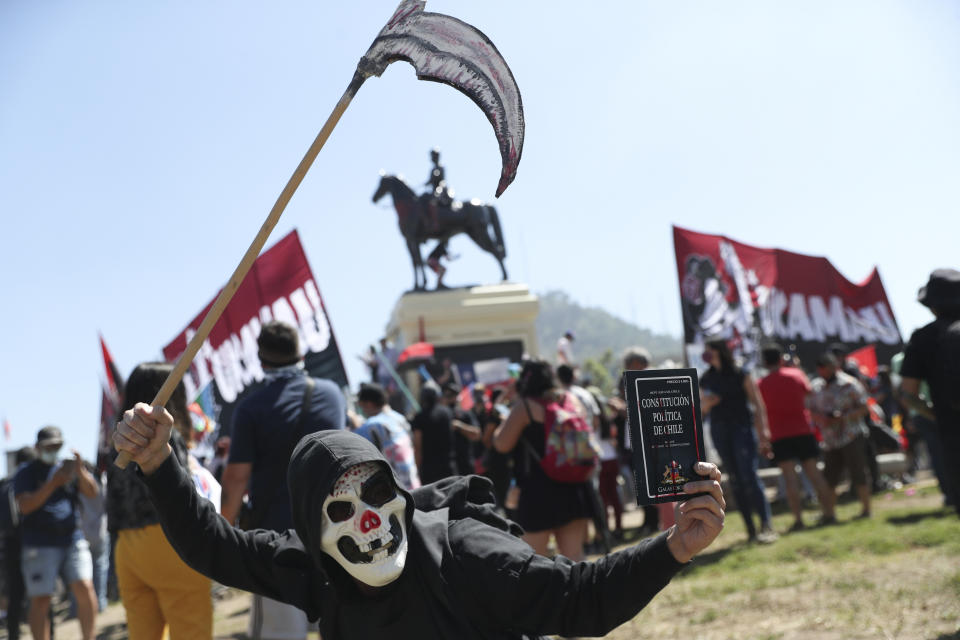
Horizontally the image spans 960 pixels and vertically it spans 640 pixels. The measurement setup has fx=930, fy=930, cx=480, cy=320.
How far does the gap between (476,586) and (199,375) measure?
6.08 metres

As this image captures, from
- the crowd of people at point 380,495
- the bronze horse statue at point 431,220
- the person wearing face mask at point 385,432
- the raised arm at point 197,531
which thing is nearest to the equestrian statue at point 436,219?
the bronze horse statue at point 431,220

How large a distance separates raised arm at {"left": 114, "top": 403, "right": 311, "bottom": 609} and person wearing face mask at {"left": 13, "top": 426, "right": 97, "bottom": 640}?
4143mm

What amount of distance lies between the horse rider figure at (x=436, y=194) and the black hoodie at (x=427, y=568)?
15883 mm

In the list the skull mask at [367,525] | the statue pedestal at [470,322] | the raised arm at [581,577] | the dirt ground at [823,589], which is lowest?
the dirt ground at [823,589]

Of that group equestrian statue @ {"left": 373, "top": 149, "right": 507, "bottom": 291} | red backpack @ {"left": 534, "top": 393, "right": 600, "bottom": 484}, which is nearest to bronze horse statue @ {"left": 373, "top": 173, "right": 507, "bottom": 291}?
equestrian statue @ {"left": 373, "top": 149, "right": 507, "bottom": 291}

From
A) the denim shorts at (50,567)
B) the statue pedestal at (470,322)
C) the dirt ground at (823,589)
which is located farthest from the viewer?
the statue pedestal at (470,322)

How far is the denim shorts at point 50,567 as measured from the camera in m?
6.36

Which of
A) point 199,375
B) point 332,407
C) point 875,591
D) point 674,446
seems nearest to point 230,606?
point 199,375

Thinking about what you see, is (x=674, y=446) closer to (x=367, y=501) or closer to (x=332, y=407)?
(x=367, y=501)

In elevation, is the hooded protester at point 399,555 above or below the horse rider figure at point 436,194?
below

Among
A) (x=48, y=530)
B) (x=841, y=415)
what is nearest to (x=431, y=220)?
(x=841, y=415)

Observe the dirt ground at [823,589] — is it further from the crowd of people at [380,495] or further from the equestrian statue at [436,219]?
the equestrian statue at [436,219]

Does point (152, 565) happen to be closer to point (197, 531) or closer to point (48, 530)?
point (197, 531)

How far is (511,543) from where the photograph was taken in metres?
2.27
